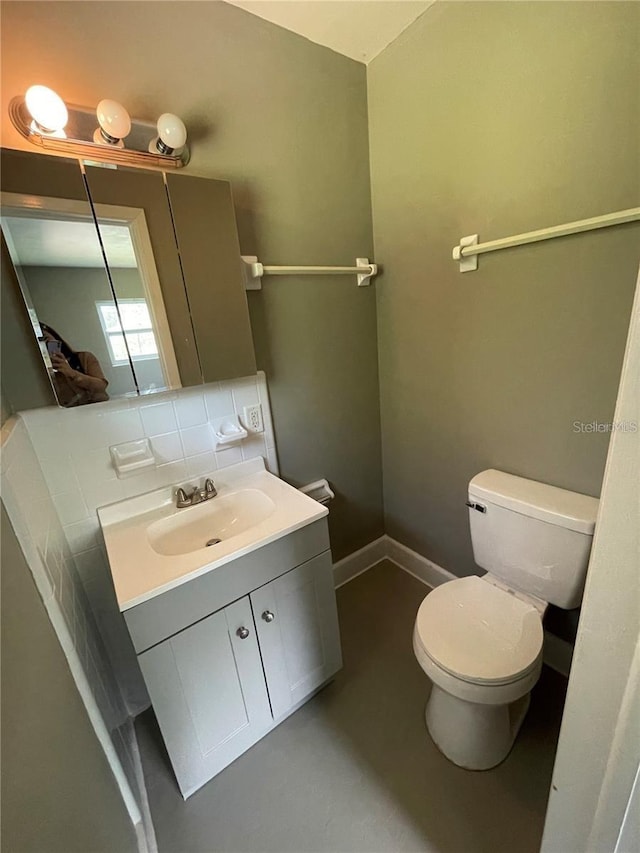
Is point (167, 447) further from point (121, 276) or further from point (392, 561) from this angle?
point (392, 561)

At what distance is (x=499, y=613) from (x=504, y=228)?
1301mm

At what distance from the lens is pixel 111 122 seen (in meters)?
0.96

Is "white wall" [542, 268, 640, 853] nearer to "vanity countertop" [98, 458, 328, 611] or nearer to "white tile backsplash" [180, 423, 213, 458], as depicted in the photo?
"vanity countertop" [98, 458, 328, 611]

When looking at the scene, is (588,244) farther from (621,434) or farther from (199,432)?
(199,432)

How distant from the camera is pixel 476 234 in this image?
127 cm

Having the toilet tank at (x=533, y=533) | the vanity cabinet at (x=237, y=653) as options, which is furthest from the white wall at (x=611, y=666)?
the vanity cabinet at (x=237, y=653)

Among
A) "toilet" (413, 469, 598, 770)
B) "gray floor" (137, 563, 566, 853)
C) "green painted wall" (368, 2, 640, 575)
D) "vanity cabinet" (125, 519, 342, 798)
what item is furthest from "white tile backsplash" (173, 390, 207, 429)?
"gray floor" (137, 563, 566, 853)

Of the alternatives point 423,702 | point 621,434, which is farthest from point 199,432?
point 423,702

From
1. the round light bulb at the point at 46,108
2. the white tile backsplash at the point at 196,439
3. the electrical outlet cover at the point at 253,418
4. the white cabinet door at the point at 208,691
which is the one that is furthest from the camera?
the electrical outlet cover at the point at 253,418

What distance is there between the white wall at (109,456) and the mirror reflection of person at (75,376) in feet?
0.18

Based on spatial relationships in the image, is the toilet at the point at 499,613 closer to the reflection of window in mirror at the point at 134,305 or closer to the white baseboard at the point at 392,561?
the white baseboard at the point at 392,561

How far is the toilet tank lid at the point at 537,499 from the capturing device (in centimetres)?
111

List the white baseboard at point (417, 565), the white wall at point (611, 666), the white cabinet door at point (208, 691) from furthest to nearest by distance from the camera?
1. the white baseboard at point (417, 565)
2. the white cabinet door at point (208, 691)
3. the white wall at point (611, 666)

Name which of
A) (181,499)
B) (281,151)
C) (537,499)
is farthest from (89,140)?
(537,499)
